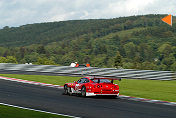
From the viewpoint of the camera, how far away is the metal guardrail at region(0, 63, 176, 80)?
29.8 m

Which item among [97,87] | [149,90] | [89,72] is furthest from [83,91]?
[89,72]

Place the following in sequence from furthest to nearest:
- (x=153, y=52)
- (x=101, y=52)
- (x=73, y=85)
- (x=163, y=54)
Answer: (x=101, y=52) → (x=153, y=52) → (x=163, y=54) → (x=73, y=85)

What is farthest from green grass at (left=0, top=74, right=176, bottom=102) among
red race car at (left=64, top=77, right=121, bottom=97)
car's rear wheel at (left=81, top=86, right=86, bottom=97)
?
car's rear wheel at (left=81, top=86, right=86, bottom=97)

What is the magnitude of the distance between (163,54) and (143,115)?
445ft

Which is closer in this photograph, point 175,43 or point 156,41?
point 175,43

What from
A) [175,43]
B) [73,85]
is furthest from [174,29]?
[73,85]

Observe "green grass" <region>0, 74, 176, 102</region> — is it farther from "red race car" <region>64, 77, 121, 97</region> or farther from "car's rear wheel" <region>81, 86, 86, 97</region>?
"car's rear wheel" <region>81, 86, 86, 97</region>

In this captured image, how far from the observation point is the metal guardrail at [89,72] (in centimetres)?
2980

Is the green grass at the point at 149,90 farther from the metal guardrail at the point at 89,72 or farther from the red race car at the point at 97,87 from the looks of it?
the metal guardrail at the point at 89,72

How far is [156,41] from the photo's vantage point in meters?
181

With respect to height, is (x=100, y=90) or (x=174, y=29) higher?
(x=174, y=29)

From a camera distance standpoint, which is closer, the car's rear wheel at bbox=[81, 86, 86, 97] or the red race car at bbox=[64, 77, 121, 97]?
the red race car at bbox=[64, 77, 121, 97]

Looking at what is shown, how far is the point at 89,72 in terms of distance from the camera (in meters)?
31.2

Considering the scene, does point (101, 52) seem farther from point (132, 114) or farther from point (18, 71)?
point (132, 114)
